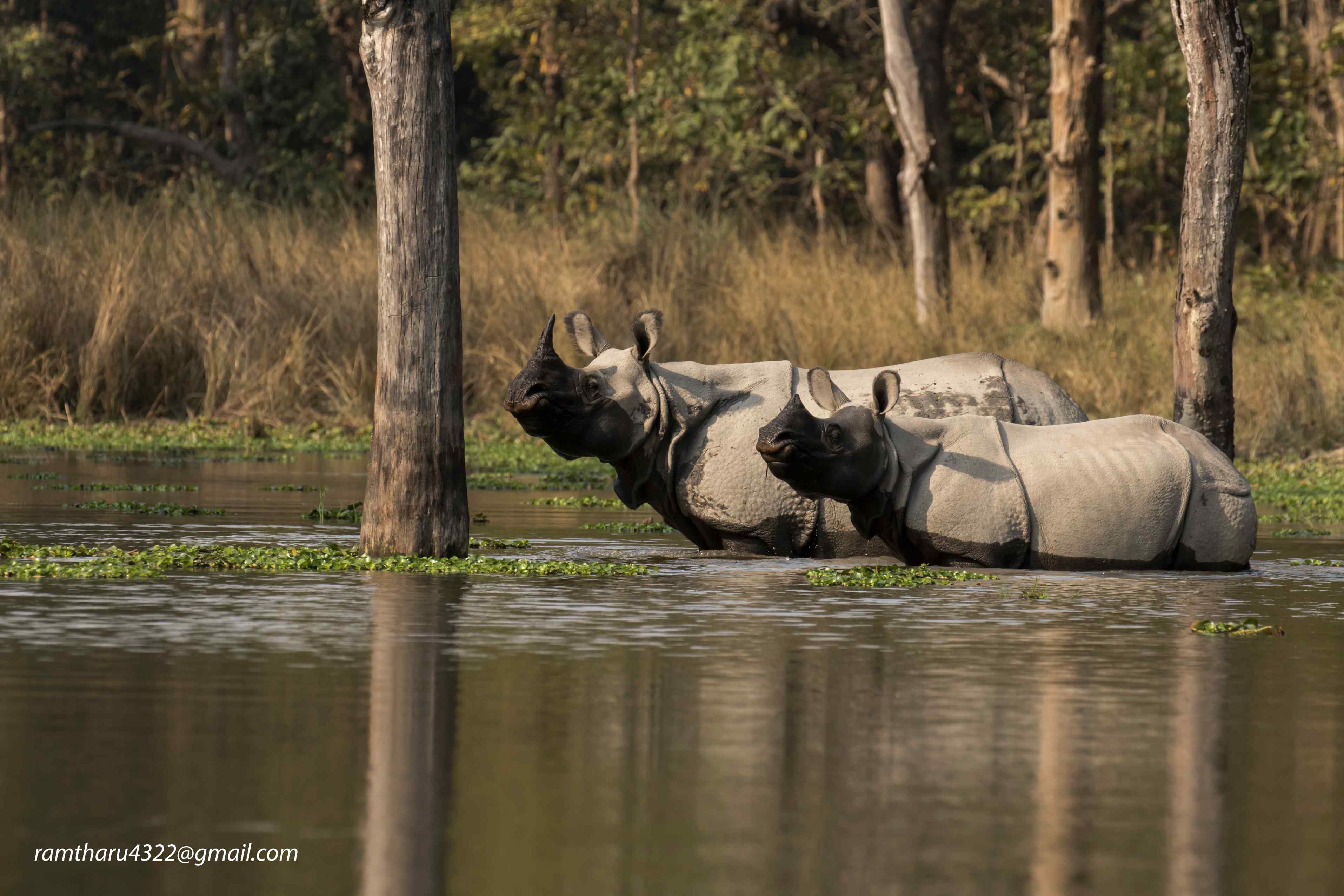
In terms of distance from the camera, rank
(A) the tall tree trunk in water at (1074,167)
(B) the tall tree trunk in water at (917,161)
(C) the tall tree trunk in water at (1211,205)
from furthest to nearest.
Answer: (B) the tall tree trunk in water at (917,161) → (A) the tall tree trunk in water at (1074,167) → (C) the tall tree trunk in water at (1211,205)

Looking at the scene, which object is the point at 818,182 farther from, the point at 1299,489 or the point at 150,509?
the point at 150,509

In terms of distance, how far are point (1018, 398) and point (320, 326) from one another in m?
10.7

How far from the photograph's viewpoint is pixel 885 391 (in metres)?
9.83

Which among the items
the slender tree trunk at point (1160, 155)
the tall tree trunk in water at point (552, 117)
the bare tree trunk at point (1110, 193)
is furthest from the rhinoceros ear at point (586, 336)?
the tall tree trunk in water at point (552, 117)

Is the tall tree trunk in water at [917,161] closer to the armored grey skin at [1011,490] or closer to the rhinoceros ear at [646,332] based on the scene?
the rhinoceros ear at [646,332]

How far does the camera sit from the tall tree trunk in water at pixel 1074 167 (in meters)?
Result: 21.1

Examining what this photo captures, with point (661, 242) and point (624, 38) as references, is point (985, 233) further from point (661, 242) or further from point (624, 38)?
point (661, 242)

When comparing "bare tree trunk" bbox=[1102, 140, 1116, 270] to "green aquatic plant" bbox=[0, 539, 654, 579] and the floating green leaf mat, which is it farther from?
"green aquatic plant" bbox=[0, 539, 654, 579]

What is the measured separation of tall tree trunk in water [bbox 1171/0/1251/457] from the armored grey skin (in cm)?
362

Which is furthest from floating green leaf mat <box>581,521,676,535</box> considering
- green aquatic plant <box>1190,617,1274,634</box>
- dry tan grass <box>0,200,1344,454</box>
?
dry tan grass <box>0,200,1344,454</box>

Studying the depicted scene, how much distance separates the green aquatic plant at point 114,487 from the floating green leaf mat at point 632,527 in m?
3.08

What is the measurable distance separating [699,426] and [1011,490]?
159 cm

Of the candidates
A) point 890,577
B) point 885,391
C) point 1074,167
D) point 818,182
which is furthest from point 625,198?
point 890,577

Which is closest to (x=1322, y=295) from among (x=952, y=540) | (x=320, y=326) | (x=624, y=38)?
(x=320, y=326)
